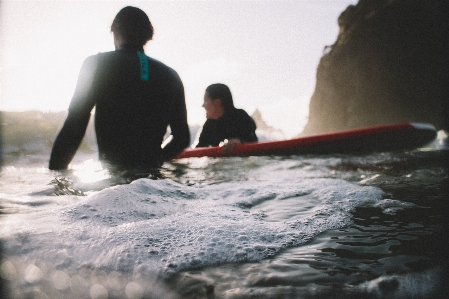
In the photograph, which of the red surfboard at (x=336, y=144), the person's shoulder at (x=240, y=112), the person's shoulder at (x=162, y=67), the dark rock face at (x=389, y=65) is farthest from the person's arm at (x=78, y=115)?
the dark rock face at (x=389, y=65)

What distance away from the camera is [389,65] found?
16.2m

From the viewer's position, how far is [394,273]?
2.77 ft

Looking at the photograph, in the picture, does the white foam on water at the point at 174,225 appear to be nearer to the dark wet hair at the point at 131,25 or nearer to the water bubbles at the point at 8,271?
the water bubbles at the point at 8,271

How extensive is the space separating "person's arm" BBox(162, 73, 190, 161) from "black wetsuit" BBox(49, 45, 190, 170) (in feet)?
0.04

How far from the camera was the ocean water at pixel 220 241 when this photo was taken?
80 centimetres

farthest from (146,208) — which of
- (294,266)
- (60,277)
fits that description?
(294,266)

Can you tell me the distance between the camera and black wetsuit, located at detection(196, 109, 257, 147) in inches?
196

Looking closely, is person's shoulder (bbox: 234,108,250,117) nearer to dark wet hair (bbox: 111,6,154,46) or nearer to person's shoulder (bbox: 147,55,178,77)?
person's shoulder (bbox: 147,55,178,77)

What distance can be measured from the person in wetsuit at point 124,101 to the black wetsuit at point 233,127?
255 cm

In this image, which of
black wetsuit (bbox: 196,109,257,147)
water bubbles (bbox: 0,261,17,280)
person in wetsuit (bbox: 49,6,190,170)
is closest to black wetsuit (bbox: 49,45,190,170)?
person in wetsuit (bbox: 49,6,190,170)

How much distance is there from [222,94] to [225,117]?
41 cm

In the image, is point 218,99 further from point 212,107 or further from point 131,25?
point 131,25

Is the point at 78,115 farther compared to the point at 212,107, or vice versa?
the point at 212,107

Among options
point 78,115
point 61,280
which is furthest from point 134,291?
point 78,115
